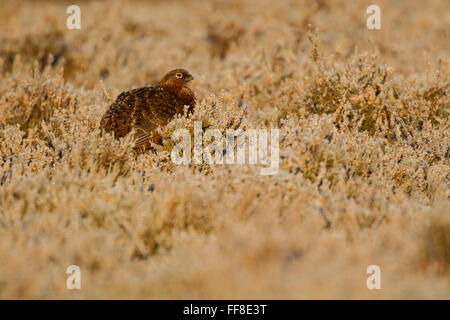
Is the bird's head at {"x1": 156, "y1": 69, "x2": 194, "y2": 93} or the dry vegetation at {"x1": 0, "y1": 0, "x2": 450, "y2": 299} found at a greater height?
the bird's head at {"x1": 156, "y1": 69, "x2": 194, "y2": 93}

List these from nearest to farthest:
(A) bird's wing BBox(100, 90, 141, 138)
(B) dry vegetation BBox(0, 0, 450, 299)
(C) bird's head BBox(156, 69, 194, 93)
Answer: (B) dry vegetation BBox(0, 0, 450, 299) < (A) bird's wing BBox(100, 90, 141, 138) < (C) bird's head BBox(156, 69, 194, 93)

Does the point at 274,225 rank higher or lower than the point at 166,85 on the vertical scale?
lower

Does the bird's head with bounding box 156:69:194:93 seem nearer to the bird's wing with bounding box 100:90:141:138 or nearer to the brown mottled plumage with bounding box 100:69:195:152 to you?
the brown mottled plumage with bounding box 100:69:195:152

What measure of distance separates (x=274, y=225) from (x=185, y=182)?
65 cm

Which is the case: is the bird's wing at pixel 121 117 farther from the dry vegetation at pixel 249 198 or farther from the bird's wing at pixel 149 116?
the dry vegetation at pixel 249 198

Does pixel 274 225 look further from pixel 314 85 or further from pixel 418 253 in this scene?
pixel 314 85

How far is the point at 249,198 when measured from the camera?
2713 mm

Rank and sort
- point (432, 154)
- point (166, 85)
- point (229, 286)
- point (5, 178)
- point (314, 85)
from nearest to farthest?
1. point (229, 286)
2. point (5, 178)
3. point (432, 154)
4. point (166, 85)
5. point (314, 85)

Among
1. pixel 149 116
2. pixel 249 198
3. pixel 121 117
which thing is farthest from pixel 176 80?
pixel 249 198

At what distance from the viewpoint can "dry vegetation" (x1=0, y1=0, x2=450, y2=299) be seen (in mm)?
2109

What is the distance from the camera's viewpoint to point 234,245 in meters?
2.18

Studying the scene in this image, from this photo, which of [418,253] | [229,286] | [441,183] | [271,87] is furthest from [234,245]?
[271,87]

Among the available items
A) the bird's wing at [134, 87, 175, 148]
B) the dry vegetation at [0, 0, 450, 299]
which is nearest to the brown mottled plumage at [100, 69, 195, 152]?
the bird's wing at [134, 87, 175, 148]

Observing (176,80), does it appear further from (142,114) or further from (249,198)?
(249,198)
